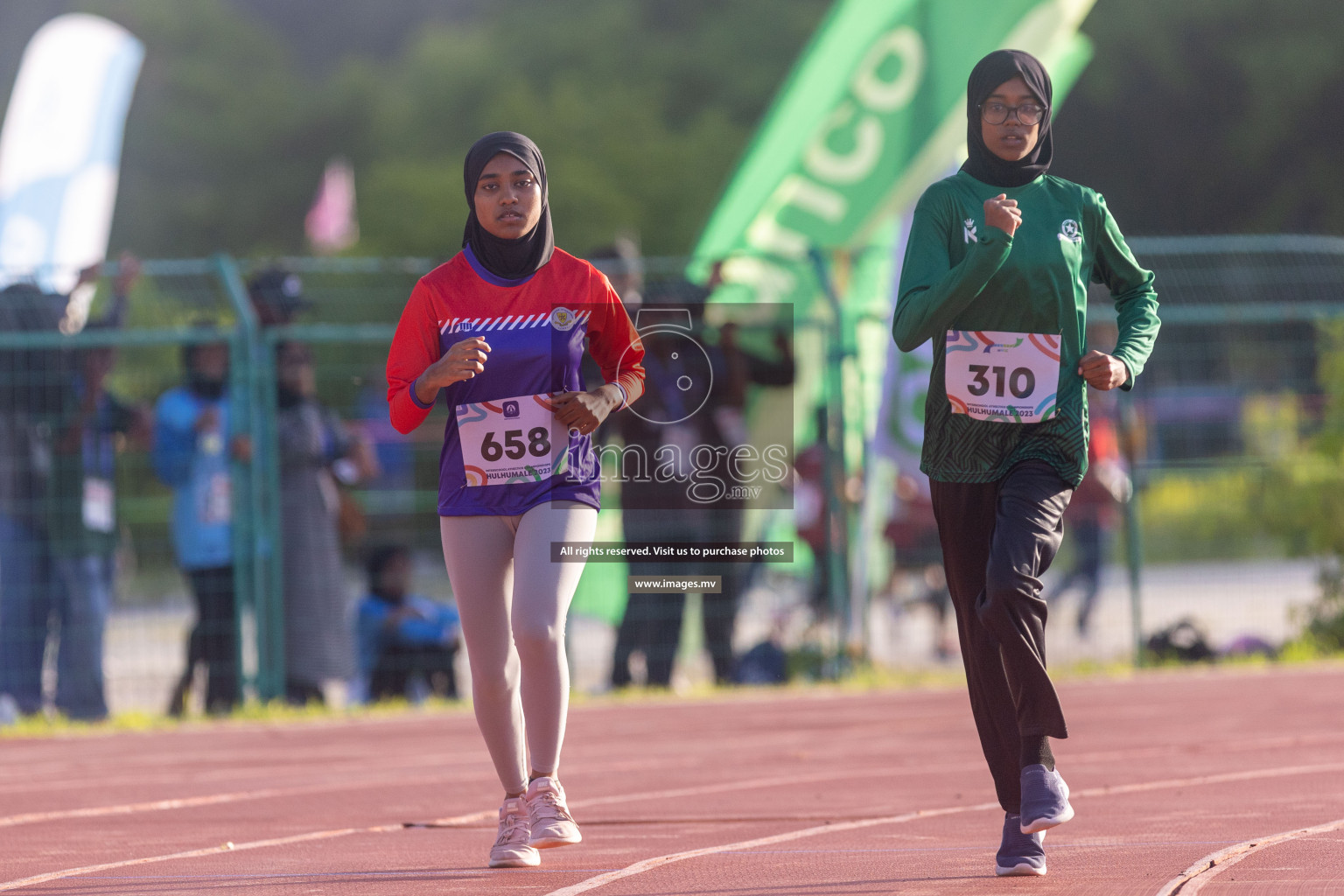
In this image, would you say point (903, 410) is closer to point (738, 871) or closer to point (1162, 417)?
point (1162, 417)

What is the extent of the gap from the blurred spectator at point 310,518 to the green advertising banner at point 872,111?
3154 mm

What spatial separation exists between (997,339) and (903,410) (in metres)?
6.98

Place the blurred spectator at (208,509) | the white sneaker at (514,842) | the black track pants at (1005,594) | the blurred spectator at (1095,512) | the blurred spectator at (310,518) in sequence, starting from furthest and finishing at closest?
the blurred spectator at (1095,512) → the blurred spectator at (310,518) → the blurred spectator at (208,509) → the white sneaker at (514,842) → the black track pants at (1005,594)

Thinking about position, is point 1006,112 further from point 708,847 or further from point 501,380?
point 708,847

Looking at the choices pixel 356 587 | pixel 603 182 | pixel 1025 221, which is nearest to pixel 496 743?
pixel 1025 221

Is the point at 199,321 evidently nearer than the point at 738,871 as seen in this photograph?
No

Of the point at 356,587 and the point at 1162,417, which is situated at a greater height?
the point at 1162,417

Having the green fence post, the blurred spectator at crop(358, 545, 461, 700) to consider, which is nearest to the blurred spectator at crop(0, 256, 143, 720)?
the green fence post

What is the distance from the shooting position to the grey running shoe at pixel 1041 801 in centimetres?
462

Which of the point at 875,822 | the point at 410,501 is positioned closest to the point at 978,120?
the point at 875,822

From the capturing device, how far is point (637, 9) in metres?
57.3

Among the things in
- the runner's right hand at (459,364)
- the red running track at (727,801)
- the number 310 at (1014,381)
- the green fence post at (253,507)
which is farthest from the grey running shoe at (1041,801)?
the green fence post at (253,507)

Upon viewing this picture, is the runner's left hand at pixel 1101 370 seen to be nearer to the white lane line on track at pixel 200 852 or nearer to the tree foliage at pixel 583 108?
the white lane line on track at pixel 200 852

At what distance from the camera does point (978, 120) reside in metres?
4.86
